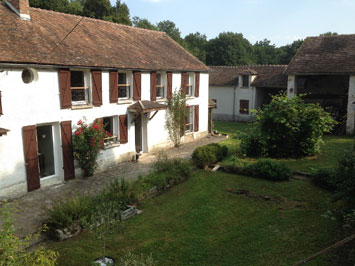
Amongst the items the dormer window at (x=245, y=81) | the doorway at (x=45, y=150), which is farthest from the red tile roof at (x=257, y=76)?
the doorway at (x=45, y=150)

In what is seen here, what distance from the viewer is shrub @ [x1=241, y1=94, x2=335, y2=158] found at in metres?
15.9

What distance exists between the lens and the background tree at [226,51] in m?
61.4

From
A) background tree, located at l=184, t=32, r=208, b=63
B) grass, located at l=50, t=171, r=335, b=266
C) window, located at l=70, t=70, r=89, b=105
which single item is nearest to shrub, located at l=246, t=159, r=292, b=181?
grass, located at l=50, t=171, r=335, b=266

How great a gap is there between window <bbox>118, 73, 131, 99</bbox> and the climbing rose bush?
298 cm

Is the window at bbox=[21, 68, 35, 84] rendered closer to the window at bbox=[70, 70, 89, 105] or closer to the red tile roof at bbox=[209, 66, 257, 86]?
the window at bbox=[70, 70, 89, 105]

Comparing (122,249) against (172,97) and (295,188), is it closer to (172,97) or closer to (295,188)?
(295,188)

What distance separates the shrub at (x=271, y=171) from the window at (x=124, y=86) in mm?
7557

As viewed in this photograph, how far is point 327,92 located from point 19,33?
24.6 metres

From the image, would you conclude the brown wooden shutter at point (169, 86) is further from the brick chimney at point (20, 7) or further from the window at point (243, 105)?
the window at point (243, 105)

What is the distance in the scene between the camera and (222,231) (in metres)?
8.47

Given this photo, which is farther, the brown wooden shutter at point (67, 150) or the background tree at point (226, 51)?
the background tree at point (226, 51)

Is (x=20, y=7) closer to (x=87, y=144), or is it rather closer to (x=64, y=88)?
(x=64, y=88)

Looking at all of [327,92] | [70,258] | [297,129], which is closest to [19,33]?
[70,258]

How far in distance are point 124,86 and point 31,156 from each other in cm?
636
